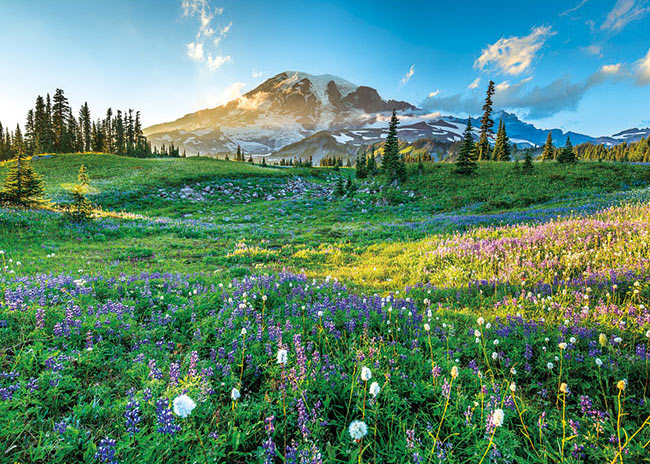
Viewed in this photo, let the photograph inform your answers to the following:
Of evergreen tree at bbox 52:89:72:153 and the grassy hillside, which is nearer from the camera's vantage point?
the grassy hillside

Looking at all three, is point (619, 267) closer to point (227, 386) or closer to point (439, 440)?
point (439, 440)

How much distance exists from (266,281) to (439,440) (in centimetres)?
477

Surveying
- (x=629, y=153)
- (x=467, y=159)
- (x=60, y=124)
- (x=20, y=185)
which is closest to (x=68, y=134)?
(x=60, y=124)

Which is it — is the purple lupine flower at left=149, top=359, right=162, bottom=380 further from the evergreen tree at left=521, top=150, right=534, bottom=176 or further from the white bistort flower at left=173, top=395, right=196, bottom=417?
the evergreen tree at left=521, top=150, right=534, bottom=176

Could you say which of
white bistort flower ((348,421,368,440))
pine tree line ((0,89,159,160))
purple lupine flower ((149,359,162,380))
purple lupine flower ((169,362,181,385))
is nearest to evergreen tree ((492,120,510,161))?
white bistort flower ((348,421,368,440))

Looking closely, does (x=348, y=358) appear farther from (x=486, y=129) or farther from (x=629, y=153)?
(x=629, y=153)

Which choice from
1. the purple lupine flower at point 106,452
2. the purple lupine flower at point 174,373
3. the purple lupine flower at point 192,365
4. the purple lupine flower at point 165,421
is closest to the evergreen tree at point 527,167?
the purple lupine flower at point 192,365

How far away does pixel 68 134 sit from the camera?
7750 cm

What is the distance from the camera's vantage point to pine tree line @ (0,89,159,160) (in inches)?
2923

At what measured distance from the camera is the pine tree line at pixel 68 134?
74250 millimetres

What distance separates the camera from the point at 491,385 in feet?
10.3

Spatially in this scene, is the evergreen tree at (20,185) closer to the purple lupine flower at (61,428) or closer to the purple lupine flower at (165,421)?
the purple lupine flower at (61,428)

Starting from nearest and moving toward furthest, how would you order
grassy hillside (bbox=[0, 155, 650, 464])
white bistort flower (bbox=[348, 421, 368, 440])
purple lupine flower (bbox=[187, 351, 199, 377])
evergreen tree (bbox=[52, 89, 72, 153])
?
white bistort flower (bbox=[348, 421, 368, 440])
grassy hillside (bbox=[0, 155, 650, 464])
purple lupine flower (bbox=[187, 351, 199, 377])
evergreen tree (bbox=[52, 89, 72, 153])

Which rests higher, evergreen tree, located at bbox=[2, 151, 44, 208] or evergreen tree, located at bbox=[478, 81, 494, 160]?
evergreen tree, located at bbox=[478, 81, 494, 160]
